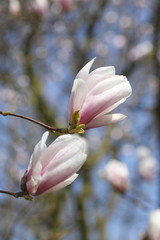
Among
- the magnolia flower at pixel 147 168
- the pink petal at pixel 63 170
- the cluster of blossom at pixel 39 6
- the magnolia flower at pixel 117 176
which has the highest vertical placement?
the cluster of blossom at pixel 39 6

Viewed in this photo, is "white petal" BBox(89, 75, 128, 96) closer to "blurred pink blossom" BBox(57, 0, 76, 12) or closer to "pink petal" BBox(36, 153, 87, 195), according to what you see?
"pink petal" BBox(36, 153, 87, 195)

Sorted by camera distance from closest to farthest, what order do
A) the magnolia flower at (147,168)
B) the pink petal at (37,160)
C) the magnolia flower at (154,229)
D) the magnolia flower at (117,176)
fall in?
the pink petal at (37,160) → the magnolia flower at (154,229) → the magnolia flower at (117,176) → the magnolia flower at (147,168)

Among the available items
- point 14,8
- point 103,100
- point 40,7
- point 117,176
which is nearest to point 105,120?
point 103,100

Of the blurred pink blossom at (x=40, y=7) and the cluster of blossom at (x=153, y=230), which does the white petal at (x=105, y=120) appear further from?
the blurred pink blossom at (x=40, y=7)

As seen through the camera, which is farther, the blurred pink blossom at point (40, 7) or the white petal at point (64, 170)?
the blurred pink blossom at point (40, 7)

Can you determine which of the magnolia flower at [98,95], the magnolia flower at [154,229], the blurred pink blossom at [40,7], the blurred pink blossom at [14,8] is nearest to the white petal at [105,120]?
the magnolia flower at [98,95]

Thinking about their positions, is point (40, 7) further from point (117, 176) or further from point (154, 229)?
point (154, 229)
